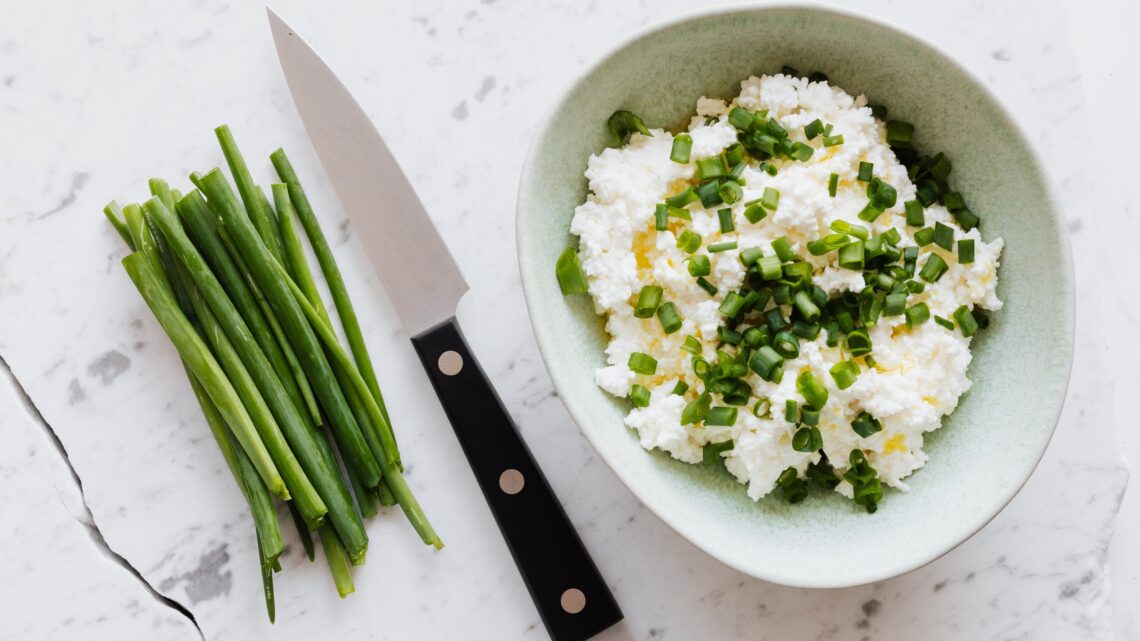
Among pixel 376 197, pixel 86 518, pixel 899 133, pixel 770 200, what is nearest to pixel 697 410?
pixel 770 200

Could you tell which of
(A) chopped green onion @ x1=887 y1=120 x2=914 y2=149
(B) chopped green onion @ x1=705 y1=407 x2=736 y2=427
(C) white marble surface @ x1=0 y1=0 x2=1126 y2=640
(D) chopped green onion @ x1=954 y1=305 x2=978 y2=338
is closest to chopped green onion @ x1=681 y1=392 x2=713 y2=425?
(B) chopped green onion @ x1=705 y1=407 x2=736 y2=427

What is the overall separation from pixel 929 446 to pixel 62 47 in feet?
6.32

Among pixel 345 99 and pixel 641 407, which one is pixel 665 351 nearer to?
pixel 641 407

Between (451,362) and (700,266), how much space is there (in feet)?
1.82

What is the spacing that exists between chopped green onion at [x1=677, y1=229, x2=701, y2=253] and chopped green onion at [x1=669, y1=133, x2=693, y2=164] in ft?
0.44

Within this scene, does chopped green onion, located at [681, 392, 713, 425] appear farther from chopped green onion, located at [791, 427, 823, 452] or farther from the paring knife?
the paring knife

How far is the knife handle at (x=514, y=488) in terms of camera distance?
181cm

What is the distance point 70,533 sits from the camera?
190 centimetres

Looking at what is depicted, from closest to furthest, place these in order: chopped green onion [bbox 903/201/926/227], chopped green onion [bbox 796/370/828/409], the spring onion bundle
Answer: chopped green onion [bbox 796/370/828/409], chopped green onion [bbox 903/201/926/227], the spring onion bundle

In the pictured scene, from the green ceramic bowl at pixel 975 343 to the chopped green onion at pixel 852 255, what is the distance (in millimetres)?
298

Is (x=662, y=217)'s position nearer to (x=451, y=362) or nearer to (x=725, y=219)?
(x=725, y=219)

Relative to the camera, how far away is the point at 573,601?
5.98ft

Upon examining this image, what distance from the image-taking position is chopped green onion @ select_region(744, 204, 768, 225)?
1533mm

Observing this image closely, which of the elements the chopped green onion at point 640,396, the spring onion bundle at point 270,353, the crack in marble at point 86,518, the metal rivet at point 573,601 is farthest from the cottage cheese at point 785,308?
the crack in marble at point 86,518
